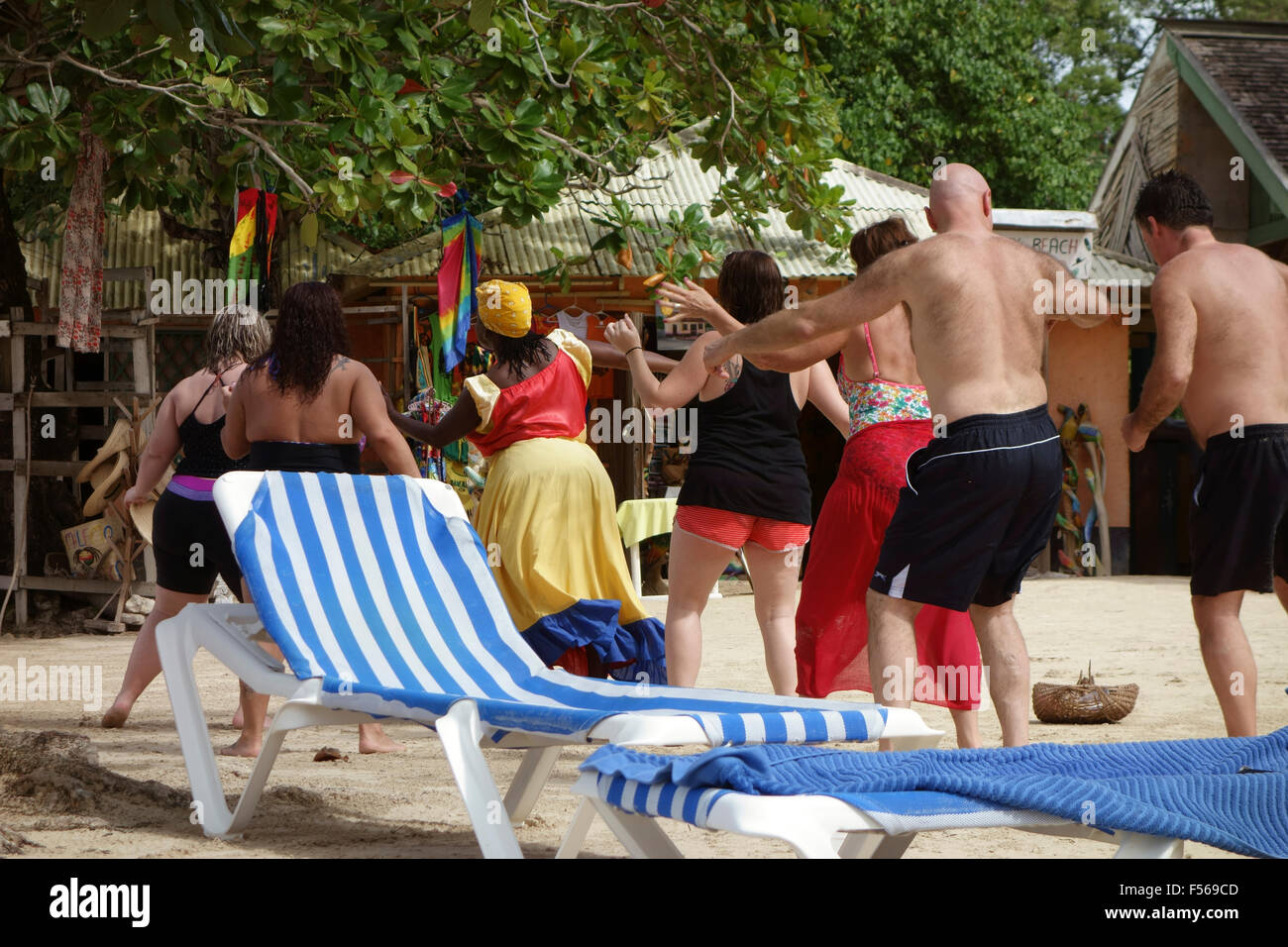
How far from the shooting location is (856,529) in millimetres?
5027

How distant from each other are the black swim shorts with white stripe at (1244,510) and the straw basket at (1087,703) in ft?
5.20

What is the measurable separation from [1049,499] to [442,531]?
1.97m

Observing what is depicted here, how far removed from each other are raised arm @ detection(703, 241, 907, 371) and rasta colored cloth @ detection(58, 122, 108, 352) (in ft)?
23.2

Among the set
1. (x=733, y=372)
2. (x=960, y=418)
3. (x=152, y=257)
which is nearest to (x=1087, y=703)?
(x=733, y=372)

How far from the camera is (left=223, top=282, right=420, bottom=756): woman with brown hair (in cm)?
519

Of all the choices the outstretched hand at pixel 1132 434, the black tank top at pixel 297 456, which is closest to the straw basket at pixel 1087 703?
the outstretched hand at pixel 1132 434

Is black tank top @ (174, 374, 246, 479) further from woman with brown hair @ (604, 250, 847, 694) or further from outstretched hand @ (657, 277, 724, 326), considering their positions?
outstretched hand @ (657, 277, 724, 326)

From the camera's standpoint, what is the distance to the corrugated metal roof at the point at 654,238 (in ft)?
41.2

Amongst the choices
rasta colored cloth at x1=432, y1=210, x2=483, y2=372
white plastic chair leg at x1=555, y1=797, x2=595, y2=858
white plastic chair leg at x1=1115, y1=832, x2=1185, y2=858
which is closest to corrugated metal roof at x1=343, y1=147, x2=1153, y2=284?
rasta colored cloth at x1=432, y1=210, x2=483, y2=372

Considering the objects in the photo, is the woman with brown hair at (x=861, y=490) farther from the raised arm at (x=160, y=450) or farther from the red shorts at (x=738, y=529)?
the raised arm at (x=160, y=450)

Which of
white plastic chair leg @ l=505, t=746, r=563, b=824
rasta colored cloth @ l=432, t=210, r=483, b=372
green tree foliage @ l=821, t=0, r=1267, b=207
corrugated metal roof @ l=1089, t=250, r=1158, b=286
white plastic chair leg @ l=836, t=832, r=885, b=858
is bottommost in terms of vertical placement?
white plastic chair leg @ l=505, t=746, r=563, b=824

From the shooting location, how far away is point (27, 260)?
17.0 meters

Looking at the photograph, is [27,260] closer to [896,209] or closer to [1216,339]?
[896,209]

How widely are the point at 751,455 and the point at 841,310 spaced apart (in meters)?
1.44
